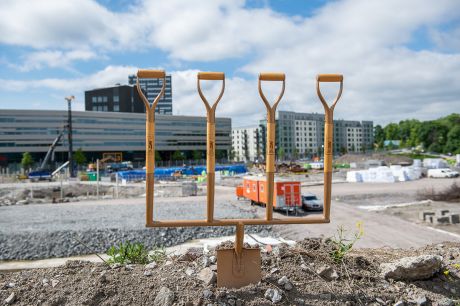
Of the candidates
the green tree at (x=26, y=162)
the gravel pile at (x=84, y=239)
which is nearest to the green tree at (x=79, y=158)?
the green tree at (x=26, y=162)

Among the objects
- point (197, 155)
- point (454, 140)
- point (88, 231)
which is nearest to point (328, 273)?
point (88, 231)

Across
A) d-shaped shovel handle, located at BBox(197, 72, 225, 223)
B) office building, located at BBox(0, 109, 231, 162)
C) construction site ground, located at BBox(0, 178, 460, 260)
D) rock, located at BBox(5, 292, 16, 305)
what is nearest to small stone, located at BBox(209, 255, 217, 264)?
d-shaped shovel handle, located at BBox(197, 72, 225, 223)

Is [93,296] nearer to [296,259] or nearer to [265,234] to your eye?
[296,259]

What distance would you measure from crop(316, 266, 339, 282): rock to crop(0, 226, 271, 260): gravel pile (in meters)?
13.0

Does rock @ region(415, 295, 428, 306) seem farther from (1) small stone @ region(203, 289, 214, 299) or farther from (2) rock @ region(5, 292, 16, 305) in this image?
(2) rock @ region(5, 292, 16, 305)

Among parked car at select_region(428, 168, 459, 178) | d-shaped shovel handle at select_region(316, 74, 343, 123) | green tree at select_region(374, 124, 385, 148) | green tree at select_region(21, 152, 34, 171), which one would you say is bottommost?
parked car at select_region(428, 168, 459, 178)

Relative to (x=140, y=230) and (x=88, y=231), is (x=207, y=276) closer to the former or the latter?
(x=140, y=230)

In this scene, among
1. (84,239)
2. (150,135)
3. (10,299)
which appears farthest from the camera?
(84,239)

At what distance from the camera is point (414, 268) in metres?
4.38

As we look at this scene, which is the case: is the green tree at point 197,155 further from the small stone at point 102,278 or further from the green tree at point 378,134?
the small stone at point 102,278

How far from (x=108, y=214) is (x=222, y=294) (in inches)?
882

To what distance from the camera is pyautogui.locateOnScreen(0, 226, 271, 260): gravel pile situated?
15.8 meters

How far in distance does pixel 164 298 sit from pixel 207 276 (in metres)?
0.59

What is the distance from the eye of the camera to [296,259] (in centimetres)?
473
